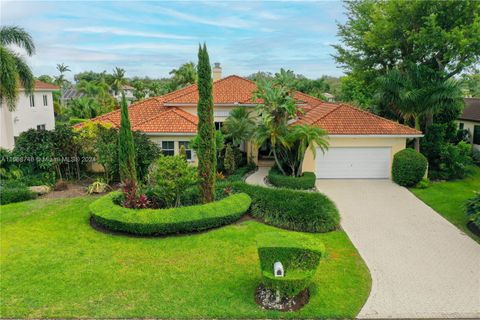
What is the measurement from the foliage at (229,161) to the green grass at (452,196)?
1000cm

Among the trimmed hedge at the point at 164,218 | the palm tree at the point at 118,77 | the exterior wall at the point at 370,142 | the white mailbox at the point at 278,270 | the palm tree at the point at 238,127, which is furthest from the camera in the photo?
the palm tree at the point at 118,77

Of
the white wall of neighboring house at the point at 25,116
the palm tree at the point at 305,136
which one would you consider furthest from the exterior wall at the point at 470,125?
the white wall of neighboring house at the point at 25,116

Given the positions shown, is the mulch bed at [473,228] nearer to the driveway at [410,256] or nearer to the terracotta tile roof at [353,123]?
the driveway at [410,256]

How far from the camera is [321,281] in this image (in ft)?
32.3

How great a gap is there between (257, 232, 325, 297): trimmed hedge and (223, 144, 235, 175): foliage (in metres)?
13.0

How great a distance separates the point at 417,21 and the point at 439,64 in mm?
2966

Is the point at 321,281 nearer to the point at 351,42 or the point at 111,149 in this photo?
the point at 111,149

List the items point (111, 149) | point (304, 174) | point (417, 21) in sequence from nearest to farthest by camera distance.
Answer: point (111, 149)
point (304, 174)
point (417, 21)

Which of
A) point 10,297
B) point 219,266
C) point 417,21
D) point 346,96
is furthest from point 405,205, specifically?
point 346,96

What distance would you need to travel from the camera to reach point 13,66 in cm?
1888

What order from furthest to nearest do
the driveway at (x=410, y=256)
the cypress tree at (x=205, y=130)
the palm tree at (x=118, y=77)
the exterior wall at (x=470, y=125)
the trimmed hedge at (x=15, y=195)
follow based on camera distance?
the palm tree at (x=118, y=77) → the exterior wall at (x=470, y=125) → the trimmed hedge at (x=15, y=195) → the cypress tree at (x=205, y=130) → the driveway at (x=410, y=256)

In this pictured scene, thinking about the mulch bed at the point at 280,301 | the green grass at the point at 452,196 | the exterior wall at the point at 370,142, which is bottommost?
the mulch bed at the point at 280,301

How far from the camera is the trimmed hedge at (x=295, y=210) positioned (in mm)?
13734

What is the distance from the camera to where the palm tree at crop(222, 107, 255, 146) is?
2188 centimetres
